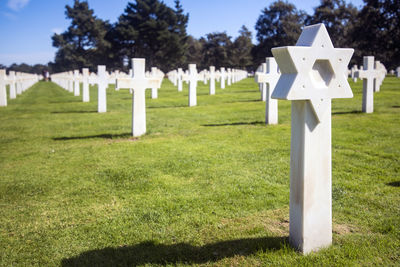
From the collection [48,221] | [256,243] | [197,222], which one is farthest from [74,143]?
[256,243]

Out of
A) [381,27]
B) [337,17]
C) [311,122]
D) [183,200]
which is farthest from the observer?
[337,17]

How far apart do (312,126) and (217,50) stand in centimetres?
8880

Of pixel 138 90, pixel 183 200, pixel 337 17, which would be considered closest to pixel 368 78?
pixel 138 90

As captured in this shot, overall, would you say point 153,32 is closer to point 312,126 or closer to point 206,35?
point 206,35

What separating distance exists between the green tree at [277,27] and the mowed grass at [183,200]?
73113 mm

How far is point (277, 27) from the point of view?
80062mm

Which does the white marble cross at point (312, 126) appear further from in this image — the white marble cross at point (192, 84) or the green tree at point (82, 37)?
the green tree at point (82, 37)

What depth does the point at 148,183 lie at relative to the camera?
4910 mm

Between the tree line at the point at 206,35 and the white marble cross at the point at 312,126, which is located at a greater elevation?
the tree line at the point at 206,35

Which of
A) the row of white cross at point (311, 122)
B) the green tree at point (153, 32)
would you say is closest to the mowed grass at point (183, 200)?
the row of white cross at point (311, 122)

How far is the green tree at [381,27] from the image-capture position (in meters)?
44.9

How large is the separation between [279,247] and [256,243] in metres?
0.21

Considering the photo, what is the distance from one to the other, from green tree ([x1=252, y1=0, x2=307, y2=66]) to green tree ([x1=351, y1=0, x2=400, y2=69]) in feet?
97.8

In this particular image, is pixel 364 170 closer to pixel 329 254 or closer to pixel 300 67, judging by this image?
pixel 329 254
